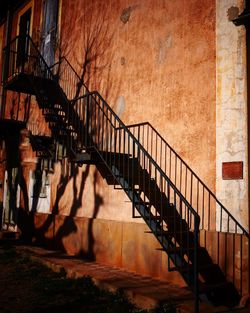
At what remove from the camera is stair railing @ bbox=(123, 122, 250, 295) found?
561cm

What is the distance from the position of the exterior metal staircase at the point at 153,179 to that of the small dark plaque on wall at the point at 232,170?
0.45 m

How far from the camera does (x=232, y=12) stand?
20.1 feet

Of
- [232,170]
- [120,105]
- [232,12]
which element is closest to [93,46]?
[120,105]

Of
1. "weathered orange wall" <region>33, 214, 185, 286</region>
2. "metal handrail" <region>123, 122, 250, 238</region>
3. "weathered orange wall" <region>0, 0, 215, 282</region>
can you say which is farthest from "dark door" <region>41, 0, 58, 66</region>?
"metal handrail" <region>123, 122, 250, 238</region>

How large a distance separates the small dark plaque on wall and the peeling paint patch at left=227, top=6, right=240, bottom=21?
2.32 metres

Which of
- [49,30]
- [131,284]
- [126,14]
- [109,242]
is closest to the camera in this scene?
[131,284]

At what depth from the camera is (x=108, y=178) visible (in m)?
8.70

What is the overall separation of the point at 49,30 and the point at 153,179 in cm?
685

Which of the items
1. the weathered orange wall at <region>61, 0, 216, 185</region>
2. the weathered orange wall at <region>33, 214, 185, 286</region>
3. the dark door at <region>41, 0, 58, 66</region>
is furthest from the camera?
the dark door at <region>41, 0, 58, 66</region>

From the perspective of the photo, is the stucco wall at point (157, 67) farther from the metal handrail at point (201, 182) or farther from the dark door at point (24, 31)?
the dark door at point (24, 31)

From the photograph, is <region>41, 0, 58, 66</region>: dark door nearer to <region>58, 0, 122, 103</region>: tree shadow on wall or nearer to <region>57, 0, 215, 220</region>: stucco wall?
<region>58, 0, 122, 103</region>: tree shadow on wall

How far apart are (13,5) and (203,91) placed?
10907 millimetres

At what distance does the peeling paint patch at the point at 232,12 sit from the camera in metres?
6.07

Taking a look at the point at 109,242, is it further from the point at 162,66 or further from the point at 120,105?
the point at 162,66
